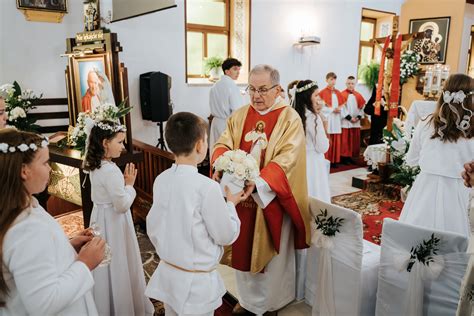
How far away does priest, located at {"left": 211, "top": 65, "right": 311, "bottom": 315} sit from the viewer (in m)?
2.55

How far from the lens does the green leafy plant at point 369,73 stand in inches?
410

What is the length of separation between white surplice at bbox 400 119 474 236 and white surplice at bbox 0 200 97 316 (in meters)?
2.72

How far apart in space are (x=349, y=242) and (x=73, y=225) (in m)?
3.77

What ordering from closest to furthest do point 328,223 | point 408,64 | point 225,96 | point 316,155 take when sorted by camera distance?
point 328,223 → point 316,155 → point 225,96 → point 408,64

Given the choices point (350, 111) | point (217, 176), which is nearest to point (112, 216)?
point (217, 176)

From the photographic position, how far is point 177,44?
23.0 ft

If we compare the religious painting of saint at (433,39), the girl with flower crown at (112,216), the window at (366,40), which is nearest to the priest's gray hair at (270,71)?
the girl with flower crown at (112,216)

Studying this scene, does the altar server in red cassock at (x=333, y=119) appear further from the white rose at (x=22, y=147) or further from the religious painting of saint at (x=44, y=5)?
the white rose at (x=22, y=147)

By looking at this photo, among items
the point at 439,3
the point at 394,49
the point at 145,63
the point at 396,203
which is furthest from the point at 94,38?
the point at 439,3

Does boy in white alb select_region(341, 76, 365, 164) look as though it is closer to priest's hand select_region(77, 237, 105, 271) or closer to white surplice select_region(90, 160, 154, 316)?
white surplice select_region(90, 160, 154, 316)

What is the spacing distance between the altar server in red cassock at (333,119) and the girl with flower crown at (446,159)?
493cm

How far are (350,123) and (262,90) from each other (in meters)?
6.32

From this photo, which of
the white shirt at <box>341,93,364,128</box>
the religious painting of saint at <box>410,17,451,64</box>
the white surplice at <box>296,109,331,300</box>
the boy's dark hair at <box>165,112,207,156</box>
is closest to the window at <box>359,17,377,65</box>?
the religious painting of saint at <box>410,17,451,64</box>

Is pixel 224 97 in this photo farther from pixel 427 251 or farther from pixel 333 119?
pixel 427 251
